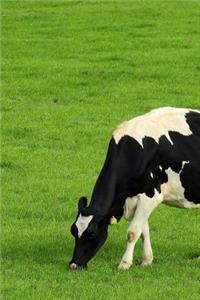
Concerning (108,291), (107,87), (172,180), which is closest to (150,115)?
(172,180)

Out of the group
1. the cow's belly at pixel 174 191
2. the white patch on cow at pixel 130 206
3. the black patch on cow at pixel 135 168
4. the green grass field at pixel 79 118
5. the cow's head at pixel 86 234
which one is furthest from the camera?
the cow's belly at pixel 174 191

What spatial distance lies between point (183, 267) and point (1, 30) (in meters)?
21.2

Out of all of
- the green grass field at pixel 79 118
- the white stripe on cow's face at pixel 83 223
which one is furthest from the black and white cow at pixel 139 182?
the green grass field at pixel 79 118

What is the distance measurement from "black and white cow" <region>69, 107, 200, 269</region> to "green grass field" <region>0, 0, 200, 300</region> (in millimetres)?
400

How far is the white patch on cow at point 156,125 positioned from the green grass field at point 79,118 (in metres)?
1.59

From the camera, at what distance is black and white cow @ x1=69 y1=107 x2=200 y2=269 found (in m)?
12.5

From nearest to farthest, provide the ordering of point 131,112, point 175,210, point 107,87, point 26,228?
point 26,228
point 175,210
point 131,112
point 107,87

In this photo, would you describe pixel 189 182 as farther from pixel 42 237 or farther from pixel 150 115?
pixel 42 237

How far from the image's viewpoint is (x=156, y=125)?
13.0m

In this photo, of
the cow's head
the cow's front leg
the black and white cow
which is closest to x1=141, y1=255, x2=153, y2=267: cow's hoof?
the black and white cow

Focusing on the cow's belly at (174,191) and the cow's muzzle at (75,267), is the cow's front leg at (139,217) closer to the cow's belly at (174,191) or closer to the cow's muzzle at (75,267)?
the cow's belly at (174,191)

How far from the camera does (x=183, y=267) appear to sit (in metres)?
12.4

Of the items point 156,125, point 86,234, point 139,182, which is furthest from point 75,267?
point 156,125

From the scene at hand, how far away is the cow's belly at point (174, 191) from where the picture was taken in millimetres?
12977
